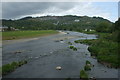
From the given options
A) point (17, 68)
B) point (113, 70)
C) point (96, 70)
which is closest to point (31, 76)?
point (17, 68)

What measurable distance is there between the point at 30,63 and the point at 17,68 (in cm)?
423

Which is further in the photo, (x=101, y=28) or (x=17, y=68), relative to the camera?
(x=101, y=28)

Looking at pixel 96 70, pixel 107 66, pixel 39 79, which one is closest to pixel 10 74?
pixel 39 79

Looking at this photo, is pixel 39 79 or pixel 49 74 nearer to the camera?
pixel 39 79

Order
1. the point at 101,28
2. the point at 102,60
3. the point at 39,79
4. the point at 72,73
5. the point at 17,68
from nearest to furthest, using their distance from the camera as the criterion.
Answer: the point at 39,79 → the point at 72,73 → the point at 17,68 → the point at 102,60 → the point at 101,28

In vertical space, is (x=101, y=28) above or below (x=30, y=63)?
above

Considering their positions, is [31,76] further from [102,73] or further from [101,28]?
[101,28]

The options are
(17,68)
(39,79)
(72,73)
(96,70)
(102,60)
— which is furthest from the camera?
(102,60)

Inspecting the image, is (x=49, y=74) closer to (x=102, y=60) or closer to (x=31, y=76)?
(x=31, y=76)

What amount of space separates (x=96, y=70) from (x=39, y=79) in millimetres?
11145

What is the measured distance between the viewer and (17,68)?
31297 millimetres

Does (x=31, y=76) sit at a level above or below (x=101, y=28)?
below

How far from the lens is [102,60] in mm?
34500

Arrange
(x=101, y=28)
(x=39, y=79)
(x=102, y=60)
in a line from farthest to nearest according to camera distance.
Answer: (x=101, y=28) → (x=102, y=60) → (x=39, y=79)
